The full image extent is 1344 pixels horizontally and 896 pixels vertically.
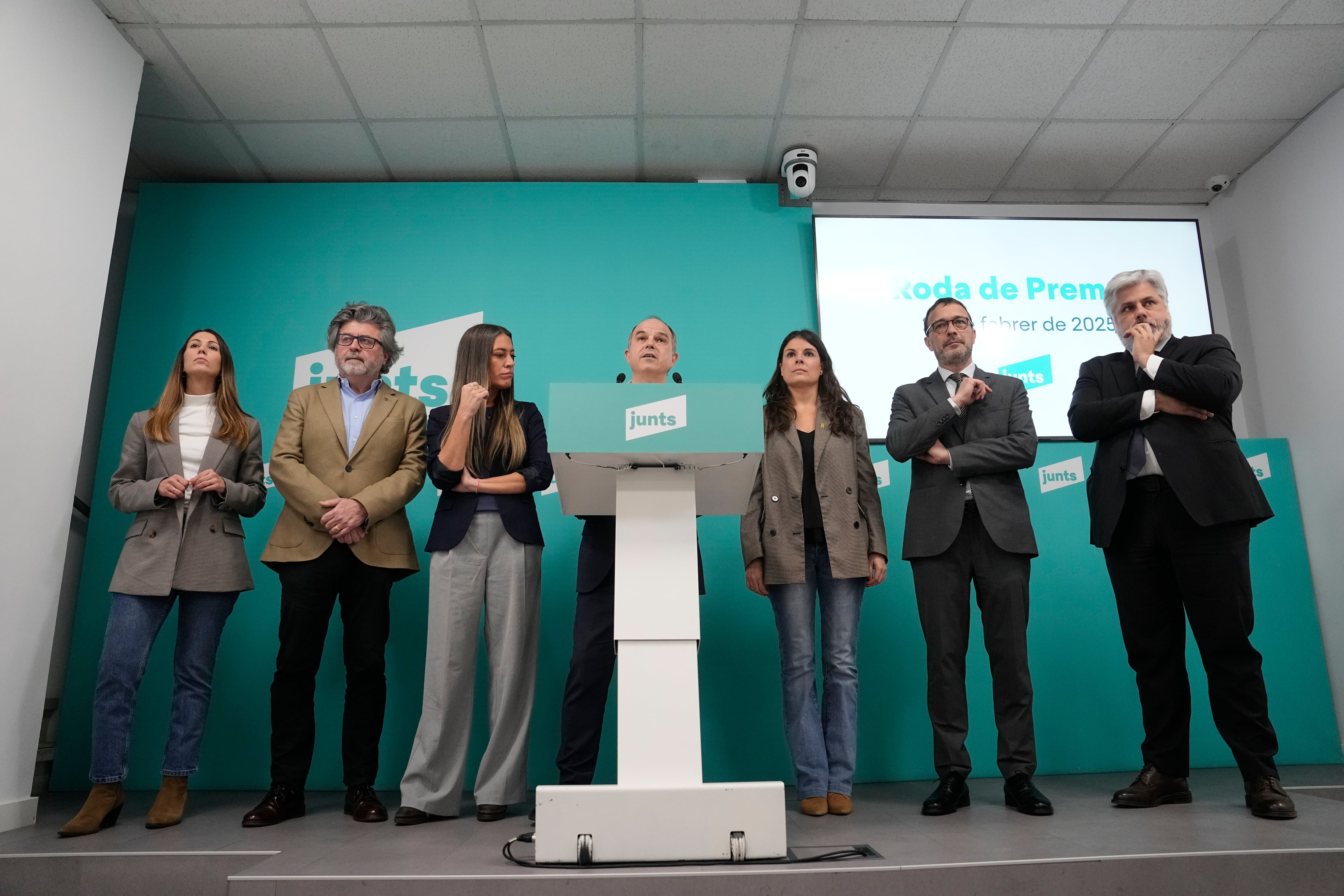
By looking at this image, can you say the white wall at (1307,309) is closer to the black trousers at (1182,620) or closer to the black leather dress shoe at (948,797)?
the black trousers at (1182,620)

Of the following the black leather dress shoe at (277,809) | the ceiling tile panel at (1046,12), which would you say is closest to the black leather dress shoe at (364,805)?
the black leather dress shoe at (277,809)

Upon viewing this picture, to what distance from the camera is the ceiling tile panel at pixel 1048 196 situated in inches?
175

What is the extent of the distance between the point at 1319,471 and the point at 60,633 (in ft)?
18.4

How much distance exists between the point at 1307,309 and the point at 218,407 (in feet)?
15.4

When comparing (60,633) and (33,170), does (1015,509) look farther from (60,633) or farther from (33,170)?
(60,633)

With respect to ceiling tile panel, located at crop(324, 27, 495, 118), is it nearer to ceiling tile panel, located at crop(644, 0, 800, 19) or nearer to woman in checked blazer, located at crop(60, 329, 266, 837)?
ceiling tile panel, located at crop(644, 0, 800, 19)

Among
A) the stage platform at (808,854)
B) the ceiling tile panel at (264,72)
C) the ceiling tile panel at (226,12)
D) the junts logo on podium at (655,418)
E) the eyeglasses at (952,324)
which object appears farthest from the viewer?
the ceiling tile panel at (264,72)

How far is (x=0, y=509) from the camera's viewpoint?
2.62 metres

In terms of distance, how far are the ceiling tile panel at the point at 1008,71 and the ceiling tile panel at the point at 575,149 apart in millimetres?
1422

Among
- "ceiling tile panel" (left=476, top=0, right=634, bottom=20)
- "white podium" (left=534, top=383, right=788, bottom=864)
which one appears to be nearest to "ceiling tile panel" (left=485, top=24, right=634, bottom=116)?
"ceiling tile panel" (left=476, top=0, right=634, bottom=20)

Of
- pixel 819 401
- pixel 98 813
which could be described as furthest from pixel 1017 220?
pixel 98 813

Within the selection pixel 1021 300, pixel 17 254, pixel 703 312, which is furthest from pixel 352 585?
pixel 1021 300

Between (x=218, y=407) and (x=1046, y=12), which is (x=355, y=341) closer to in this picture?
(x=218, y=407)

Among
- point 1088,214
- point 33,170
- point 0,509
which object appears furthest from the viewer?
point 1088,214
